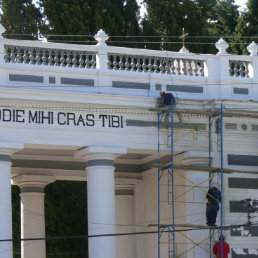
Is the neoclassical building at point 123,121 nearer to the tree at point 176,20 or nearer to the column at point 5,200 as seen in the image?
the column at point 5,200

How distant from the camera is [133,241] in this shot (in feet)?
127

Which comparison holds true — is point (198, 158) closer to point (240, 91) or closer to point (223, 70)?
point (240, 91)

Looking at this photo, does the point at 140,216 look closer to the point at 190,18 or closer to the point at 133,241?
the point at 133,241

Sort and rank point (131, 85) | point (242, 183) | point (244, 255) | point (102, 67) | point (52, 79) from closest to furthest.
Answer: point (52, 79), point (102, 67), point (131, 85), point (244, 255), point (242, 183)

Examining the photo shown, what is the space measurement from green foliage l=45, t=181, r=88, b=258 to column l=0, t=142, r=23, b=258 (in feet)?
43.8

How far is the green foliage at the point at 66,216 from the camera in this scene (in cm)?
4419

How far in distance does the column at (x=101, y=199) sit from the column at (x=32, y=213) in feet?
18.2

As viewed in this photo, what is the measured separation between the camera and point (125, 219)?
38.8 m

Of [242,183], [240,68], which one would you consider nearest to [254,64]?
[240,68]

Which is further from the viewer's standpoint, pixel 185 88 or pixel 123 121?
pixel 185 88

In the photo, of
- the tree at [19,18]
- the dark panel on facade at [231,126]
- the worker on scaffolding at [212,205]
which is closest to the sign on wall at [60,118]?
the worker on scaffolding at [212,205]

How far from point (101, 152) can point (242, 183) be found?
5111mm

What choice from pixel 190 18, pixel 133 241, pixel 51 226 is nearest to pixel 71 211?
pixel 51 226

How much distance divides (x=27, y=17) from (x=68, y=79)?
44.4ft
